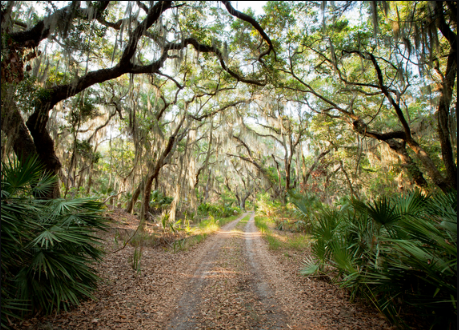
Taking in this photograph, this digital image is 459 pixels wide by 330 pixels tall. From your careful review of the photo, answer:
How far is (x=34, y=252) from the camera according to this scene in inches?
116

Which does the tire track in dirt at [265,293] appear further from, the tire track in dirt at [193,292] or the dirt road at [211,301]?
the tire track in dirt at [193,292]

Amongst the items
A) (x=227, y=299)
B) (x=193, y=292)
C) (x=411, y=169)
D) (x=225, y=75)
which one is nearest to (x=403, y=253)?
(x=227, y=299)

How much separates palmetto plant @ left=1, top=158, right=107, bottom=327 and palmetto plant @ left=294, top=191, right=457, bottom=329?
395 cm

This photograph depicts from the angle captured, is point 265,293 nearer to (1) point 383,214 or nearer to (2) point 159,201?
(1) point 383,214

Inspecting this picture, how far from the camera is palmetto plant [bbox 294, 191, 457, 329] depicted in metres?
2.18

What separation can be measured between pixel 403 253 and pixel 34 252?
4.59m

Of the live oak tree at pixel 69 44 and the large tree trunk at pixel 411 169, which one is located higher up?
the live oak tree at pixel 69 44

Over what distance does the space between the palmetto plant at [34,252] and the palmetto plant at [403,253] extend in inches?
156

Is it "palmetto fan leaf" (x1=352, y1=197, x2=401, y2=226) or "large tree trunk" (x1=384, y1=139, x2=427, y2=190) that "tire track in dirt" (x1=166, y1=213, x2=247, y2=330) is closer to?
"palmetto fan leaf" (x1=352, y1=197, x2=401, y2=226)

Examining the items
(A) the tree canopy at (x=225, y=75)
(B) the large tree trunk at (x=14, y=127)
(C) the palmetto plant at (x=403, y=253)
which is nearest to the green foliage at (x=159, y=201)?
(A) the tree canopy at (x=225, y=75)

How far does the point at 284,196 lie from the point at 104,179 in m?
17.1

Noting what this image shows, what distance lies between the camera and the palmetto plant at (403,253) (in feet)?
7.14

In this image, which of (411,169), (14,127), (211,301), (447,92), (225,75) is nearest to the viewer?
(211,301)

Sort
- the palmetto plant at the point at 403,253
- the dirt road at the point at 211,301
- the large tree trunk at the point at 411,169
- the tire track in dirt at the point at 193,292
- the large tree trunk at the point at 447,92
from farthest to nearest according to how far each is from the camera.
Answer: the large tree trunk at the point at 411,169 < the large tree trunk at the point at 447,92 < the tire track in dirt at the point at 193,292 < the dirt road at the point at 211,301 < the palmetto plant at the point at 403,253
